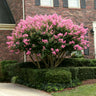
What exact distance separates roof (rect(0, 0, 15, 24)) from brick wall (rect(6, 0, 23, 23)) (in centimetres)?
35

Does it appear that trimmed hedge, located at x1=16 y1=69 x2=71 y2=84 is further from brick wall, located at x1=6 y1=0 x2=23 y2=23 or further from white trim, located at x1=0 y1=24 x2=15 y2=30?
white trim, located at x1=0 y1=24 x2=15 y2=30

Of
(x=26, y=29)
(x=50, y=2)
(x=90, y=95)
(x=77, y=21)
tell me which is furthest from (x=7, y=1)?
(x=90, y=95)

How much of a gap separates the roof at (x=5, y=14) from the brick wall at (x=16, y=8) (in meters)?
0.35

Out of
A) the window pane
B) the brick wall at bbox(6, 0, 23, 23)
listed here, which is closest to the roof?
the brick wall at bbox(6, 0, 23, 23)

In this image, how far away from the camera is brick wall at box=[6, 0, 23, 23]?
45.0ft

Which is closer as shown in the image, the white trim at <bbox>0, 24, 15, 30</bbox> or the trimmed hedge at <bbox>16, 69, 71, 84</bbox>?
the trimmed hedge at <bbox>16, 69, 71, 84</bbox>

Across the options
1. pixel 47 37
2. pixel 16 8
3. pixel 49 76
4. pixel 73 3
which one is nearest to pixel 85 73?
pixel 49 76

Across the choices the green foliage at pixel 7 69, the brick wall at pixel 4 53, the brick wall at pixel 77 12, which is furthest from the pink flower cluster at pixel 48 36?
the brick wall at pixel 4 53

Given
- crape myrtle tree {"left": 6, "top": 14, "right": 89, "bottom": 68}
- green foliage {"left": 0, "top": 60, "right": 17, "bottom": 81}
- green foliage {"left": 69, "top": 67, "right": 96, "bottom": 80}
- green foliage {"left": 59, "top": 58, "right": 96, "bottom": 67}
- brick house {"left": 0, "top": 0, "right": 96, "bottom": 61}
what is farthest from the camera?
brick house {"left": 0, "top": 0, "right": 96, "bottom": 61}

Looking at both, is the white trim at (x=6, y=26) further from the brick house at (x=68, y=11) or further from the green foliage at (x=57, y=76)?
the green foliage at (x=57, y=76)

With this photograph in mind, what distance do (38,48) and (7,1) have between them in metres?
8.12

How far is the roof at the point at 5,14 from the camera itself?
14773 millimetres

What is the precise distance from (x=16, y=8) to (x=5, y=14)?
124cm

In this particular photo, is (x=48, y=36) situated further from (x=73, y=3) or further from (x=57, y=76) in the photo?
(x=73, y=3)
